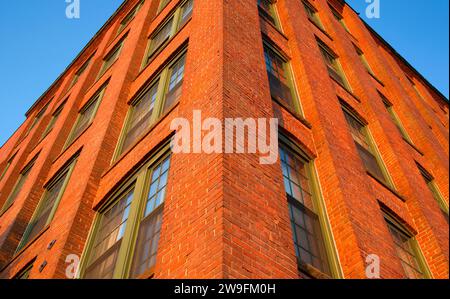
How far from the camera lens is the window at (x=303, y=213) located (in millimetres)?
6789

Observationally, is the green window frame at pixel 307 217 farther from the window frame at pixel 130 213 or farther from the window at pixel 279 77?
the window frame at pixel 130 213

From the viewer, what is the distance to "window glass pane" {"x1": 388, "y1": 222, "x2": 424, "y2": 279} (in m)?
8.26

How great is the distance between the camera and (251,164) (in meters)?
6.15

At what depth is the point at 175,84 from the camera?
33.6 ft

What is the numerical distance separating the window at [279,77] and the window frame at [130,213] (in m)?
2.92

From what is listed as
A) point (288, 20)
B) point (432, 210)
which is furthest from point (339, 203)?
point (288, 20)

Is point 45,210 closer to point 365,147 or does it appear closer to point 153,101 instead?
point 153,101

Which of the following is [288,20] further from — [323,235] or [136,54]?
[323,235]

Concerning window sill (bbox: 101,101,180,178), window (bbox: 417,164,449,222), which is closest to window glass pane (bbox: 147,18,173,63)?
window sill (bbox: 101,101,180,178)

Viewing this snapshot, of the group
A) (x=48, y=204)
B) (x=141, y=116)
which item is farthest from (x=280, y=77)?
(x=48, y=204)

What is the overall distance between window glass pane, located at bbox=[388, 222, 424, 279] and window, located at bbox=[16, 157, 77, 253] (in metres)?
7.42

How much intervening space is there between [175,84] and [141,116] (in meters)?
1.21

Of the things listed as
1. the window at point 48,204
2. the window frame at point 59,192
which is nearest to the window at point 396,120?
the window frame at point 59,192
